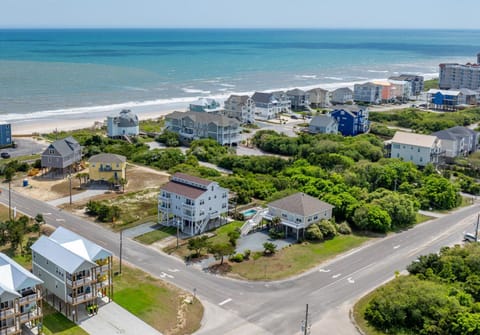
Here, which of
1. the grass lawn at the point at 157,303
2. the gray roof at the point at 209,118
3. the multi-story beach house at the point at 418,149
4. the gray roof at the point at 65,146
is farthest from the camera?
the gray roof at the point at 209,118

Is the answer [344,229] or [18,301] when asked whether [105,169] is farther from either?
[18,301]

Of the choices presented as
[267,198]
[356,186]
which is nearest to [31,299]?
[267,198]

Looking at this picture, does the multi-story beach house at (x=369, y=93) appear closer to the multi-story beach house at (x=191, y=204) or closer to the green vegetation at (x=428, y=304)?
the multi-story beach house at (x=191, y=204)

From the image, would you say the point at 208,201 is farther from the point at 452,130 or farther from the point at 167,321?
the point at 452,130

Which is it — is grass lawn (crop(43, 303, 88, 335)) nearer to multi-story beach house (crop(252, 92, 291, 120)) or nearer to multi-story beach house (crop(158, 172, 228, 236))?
multi-story beach house (crop(158, 172, 228, 236))

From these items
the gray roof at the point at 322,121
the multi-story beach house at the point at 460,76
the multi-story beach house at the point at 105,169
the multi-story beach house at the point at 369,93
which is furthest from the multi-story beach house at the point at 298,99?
the multi-story beach house at the point at 105,169

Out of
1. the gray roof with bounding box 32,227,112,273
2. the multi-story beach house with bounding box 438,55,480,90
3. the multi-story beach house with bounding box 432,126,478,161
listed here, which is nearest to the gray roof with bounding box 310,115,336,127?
the multi-story beach house with bounding box 432,126,478,161
